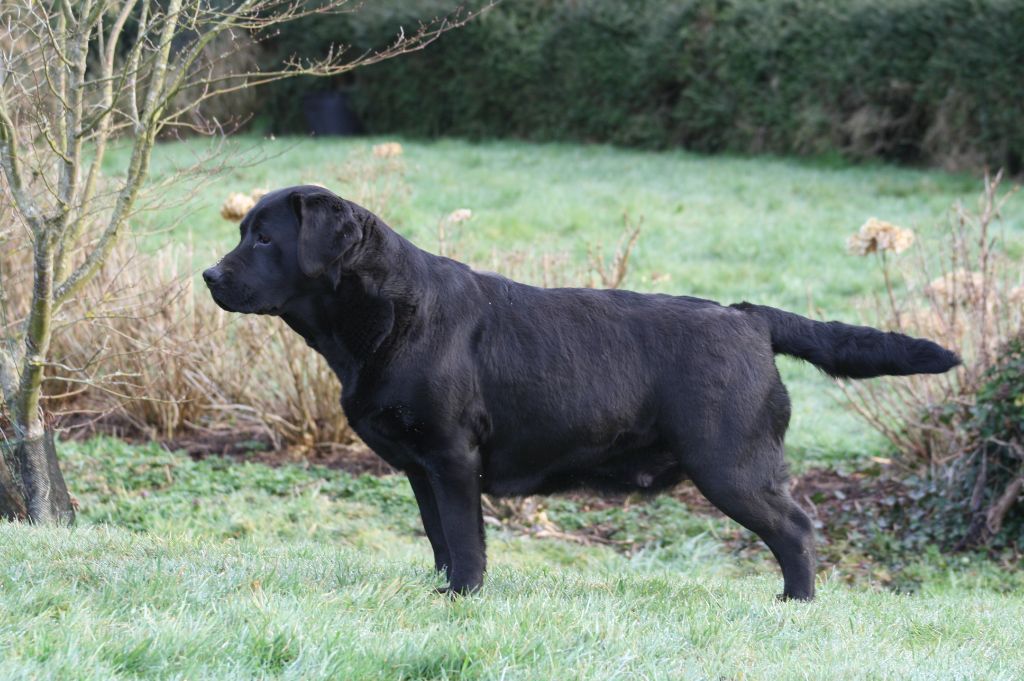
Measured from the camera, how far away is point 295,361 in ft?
25.9

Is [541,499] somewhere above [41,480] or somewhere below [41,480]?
below

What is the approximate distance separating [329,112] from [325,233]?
21273mm

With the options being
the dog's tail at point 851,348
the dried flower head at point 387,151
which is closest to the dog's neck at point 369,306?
the dog's tail at point 851,348

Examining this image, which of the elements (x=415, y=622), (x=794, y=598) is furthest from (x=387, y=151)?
(x=415, y=622)

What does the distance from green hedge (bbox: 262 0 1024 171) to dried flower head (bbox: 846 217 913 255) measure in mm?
10595

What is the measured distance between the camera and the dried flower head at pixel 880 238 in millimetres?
7387

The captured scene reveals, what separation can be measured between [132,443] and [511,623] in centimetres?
526

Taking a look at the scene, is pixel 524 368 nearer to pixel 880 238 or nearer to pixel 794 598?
pixel 794 598

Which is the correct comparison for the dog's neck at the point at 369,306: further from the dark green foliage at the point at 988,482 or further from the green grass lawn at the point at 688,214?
the green grass lawn at the point at 688,214

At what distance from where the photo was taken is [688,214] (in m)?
15.1

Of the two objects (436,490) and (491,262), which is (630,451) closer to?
(436,490)

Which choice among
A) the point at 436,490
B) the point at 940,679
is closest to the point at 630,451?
the point at 436,490

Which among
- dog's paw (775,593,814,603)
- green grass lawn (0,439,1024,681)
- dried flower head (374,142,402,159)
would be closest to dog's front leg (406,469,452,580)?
green grass lawn (0,439,1024,681)

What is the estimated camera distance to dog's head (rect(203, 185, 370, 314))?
4305 millimetres
